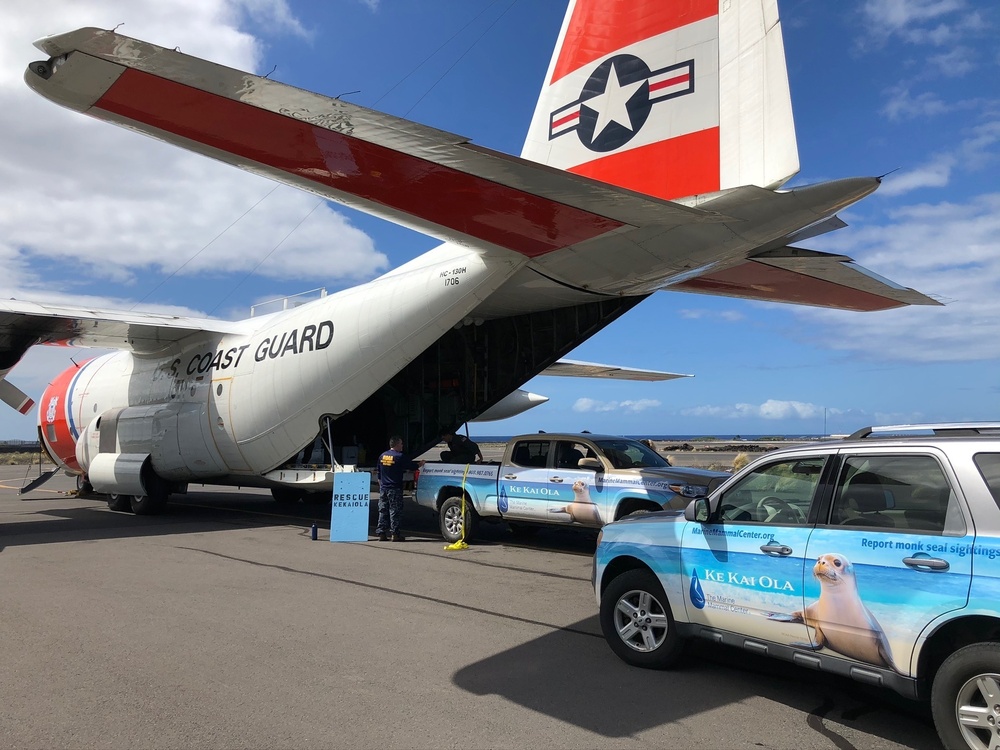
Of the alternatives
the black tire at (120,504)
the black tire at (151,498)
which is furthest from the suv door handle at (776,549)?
the black tire at (120,504)

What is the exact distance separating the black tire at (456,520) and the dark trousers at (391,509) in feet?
2.46

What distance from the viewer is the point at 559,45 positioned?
1006 cm

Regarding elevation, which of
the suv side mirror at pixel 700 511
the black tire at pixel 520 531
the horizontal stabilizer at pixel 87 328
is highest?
the horizontal stabilizer at pixel 87 328

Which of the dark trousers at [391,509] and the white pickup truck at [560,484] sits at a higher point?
the white pickup truck at [560,484]

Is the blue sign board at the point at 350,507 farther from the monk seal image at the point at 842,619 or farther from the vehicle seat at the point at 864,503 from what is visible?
the vehicle seat at the point at 864,503

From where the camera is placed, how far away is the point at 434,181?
286 inches

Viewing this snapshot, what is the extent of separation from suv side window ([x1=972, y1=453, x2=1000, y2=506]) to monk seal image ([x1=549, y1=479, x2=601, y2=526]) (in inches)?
243

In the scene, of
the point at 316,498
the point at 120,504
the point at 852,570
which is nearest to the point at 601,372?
the point at 316,498

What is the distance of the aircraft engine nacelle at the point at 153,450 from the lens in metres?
15.3

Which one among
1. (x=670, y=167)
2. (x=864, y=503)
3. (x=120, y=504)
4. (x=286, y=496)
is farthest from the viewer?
(x=286, y=496)

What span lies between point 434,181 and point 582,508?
5.06 meters

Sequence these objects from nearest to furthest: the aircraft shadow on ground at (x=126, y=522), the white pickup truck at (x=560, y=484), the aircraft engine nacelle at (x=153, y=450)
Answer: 1. the white pickup truck at (x=560, y=484)
2. the aircraft shadow on ground at (x=126, y=522)
3. the aircraft engine nacelle at (x=153, y=450)

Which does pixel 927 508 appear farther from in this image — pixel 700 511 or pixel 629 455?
pixel 629 455

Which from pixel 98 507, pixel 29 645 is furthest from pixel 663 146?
pixel 98 507
